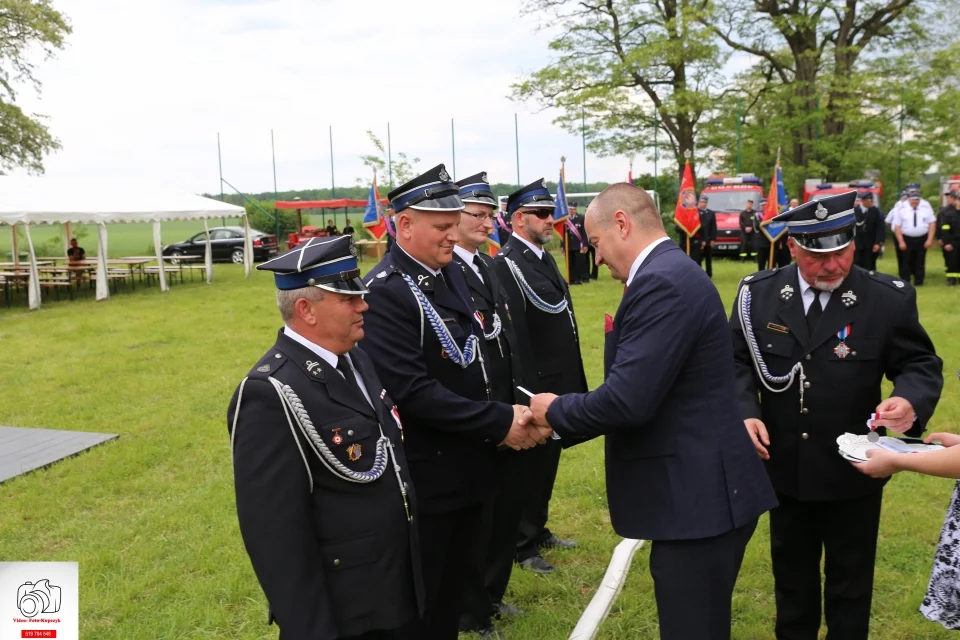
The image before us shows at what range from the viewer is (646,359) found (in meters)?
2.46

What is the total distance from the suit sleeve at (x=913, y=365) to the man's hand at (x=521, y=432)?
1.47 m

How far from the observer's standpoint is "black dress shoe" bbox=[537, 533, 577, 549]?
4.87 m

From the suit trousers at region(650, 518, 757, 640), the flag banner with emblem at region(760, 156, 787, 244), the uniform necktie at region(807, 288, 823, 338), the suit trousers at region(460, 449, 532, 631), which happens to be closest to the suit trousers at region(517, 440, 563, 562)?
the suit trousers at region(460, 449, 532, 631)

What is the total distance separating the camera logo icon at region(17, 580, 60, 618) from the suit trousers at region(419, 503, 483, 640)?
4.52ft

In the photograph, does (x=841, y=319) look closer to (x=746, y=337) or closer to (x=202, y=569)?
(x=746, y=337)

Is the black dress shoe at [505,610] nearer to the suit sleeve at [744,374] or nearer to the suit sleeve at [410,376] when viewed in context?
the suit sleeve at [410,376]

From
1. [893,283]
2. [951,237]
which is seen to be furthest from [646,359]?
[951,237]

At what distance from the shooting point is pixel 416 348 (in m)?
3.14

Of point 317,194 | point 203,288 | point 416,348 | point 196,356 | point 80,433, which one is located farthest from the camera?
point 317,194

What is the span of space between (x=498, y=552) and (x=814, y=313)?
199cm

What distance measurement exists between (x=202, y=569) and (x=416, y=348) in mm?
2415

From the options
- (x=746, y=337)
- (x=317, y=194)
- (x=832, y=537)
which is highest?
(x=317, y=194)

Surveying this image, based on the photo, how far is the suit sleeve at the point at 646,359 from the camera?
2.46 meters

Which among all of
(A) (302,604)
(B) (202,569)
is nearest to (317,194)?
(B) (202,569)
